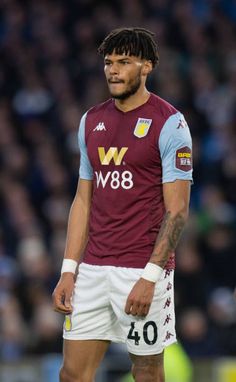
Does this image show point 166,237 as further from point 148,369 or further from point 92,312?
point 148,369

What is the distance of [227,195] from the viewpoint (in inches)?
453

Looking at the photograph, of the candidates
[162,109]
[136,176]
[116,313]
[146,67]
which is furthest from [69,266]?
[146,67]

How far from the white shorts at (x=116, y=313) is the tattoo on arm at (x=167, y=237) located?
141mm

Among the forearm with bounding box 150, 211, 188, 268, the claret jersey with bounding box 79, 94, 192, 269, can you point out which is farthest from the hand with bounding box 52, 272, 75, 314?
the forearm with bounding box 150, 211, 188, 268

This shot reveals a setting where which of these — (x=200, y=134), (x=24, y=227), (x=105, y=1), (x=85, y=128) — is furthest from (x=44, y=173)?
(x=85, y=128)

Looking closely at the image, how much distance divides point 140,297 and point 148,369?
396mm

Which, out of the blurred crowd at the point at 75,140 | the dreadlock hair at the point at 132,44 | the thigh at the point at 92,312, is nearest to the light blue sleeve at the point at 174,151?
the dreadlock hair at the point at 132,44

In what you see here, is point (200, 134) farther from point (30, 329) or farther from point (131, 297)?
point (131, 297)

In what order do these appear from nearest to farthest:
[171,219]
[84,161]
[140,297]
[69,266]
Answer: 1. [140,297]
2. [171,219]
3. [69,266]
4. [84,161]

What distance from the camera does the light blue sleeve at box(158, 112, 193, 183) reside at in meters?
5.94

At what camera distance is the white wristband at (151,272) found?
5.83 meters

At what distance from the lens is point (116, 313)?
6.02 meters

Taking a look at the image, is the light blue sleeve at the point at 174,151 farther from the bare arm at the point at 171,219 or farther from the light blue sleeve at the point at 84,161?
the light blue sleeve at the point at 84,161

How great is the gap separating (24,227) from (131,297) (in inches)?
232
